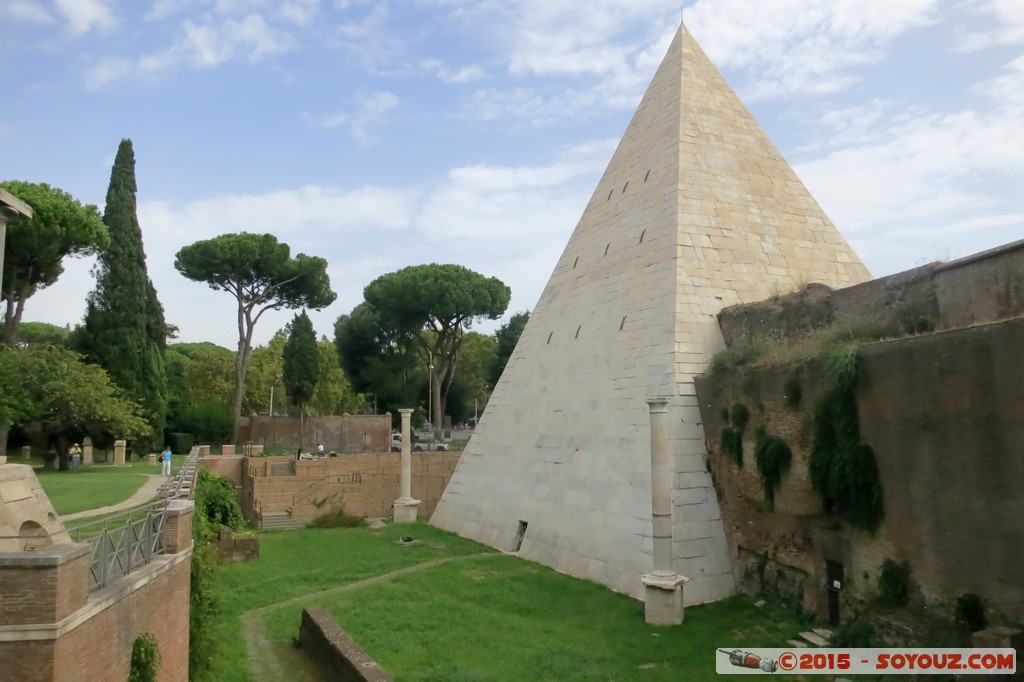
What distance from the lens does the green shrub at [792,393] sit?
1075 centimetres

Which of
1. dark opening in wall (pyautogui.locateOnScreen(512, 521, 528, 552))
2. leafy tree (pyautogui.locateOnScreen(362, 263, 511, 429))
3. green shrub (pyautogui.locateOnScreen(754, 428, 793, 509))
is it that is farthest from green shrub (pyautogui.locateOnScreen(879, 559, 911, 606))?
leafy tree (pyautogui.locateOnScreen(362, 263, 511, 429))

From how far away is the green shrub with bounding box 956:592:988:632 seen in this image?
7.50 metres

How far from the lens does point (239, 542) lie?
16.1 meters

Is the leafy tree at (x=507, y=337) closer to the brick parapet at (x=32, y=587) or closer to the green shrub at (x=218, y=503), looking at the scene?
the green shrub at (x=218, y=503)

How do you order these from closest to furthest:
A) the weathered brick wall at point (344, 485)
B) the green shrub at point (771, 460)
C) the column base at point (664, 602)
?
the column base at point (664, 602) < the green shrub at point (771, 460) < the weathered brick wall at point (344, 485)

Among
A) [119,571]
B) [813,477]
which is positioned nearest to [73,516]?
[119,571]

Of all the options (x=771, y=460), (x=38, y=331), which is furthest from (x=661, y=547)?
(x=38, y=331)

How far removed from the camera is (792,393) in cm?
1080

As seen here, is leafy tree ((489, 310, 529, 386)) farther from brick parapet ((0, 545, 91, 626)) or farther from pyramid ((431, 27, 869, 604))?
brick parapet ((0, 545, 91, 626))

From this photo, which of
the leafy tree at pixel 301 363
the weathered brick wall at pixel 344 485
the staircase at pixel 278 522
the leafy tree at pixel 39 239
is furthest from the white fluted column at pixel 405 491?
the leafy tree at pixel 301 363

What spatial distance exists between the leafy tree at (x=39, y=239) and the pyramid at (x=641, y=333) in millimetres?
18106

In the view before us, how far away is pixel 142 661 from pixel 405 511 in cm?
1465

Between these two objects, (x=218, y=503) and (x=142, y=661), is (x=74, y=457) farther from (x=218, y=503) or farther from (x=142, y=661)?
(x=142, y=661)

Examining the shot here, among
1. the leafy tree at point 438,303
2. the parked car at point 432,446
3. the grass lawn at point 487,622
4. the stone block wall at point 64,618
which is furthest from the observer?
the leafy tree at point 438,303
